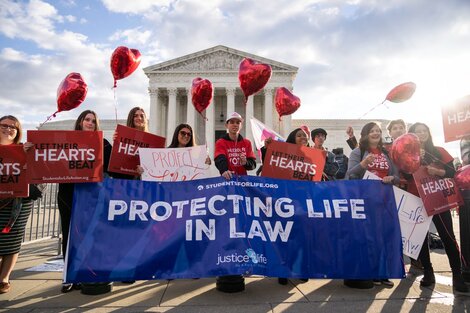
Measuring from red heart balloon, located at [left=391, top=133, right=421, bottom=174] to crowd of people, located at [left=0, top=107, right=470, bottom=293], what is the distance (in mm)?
241

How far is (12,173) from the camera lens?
3.78 metres

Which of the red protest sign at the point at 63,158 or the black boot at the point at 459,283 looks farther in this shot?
the black boot at the point at 459,283

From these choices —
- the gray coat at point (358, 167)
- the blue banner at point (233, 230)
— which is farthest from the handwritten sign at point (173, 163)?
the gray coat at point (358, 167)

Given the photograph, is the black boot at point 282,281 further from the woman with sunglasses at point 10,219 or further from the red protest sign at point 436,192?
the woman with sunglasses at point 10,219

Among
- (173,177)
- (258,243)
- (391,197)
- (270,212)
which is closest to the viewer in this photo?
(258,243)

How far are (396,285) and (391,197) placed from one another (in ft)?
3.95

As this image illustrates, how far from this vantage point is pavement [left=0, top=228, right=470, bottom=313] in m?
3.14

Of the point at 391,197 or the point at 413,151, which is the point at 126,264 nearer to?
the point at 391,197

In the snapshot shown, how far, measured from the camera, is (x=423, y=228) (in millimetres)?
3971

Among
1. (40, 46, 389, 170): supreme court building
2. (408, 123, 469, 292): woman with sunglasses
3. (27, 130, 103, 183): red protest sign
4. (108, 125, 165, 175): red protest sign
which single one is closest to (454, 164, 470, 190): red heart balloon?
(408, 123, 469, 292): woman with sunglasses

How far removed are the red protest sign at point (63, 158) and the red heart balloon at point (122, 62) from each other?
1.65 m

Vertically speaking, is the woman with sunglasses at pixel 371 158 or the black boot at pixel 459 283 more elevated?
the woman with sunglasses at pixel 371 158

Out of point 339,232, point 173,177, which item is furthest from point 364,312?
point 173,177

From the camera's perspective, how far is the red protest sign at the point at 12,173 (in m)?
3.74
